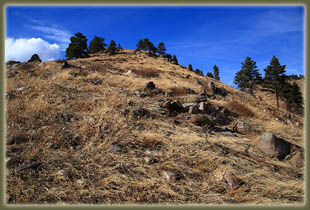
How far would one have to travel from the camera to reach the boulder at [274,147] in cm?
402

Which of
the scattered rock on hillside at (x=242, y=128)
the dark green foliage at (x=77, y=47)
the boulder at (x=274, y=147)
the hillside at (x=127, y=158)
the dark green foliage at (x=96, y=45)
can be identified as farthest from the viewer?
the dark green foliage at (x=96, y=45)

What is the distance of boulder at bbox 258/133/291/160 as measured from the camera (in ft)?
13.2

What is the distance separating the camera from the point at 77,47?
109 feet

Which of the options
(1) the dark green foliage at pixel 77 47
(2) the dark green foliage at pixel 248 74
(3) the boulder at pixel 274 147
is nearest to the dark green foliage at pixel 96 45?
(1) the dark green foliage at pixel 77 47

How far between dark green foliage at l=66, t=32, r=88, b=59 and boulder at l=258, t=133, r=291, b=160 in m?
35.3

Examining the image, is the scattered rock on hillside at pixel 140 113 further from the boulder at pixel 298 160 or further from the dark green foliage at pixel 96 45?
the dark green foliage at pixel 96 45

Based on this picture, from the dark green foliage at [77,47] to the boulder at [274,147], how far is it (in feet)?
116

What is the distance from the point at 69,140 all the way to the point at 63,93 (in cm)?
296

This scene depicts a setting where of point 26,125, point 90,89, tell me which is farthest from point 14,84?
point 26,125

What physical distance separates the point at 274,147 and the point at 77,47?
36.3 meters

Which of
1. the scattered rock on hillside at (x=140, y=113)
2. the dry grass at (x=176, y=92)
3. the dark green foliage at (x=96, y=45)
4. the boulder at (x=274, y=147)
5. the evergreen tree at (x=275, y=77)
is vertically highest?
the dark green foliage at (x=96, y=45)

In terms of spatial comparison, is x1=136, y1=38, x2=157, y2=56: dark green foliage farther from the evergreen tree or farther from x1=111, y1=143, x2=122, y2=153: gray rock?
x1=111, y1=143, x2=122, y2=153: gray rock

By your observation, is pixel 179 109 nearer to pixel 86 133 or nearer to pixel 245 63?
pixel 86 133

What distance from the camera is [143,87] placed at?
27.3ft
